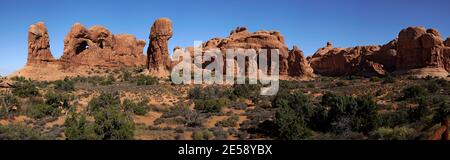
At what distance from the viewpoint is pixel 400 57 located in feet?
171

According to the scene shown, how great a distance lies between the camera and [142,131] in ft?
60.1

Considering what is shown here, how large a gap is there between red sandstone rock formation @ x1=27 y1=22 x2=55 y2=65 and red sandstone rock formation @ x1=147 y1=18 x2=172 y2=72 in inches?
572

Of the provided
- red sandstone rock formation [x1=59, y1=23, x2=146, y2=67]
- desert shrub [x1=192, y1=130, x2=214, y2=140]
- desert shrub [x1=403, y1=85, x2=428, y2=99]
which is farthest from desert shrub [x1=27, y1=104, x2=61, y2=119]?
red sandstone rock formation [x1=59, y1=23, x2=146, y2=67]

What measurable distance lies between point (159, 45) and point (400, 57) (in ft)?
103

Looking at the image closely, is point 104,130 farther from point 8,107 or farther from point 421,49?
point 421,49

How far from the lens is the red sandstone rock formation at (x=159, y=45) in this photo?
150ft

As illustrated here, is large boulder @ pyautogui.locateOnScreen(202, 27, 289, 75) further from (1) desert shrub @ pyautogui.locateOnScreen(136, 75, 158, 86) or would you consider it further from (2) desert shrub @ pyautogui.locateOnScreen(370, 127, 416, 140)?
(2) desert shrub @ pyautogui.locateOnScreen(370, 127, 416, 140)

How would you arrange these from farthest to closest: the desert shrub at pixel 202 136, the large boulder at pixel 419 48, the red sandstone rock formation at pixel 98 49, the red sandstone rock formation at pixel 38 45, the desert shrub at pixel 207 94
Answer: the red sandstone rock formation at pixel 98 49 < the red sandstone rock formation at pixel 38 45 < the large boulder at pixel 419 48 < the desert shrub at pixel 207 94 < the desert shrub at pixel 202 136

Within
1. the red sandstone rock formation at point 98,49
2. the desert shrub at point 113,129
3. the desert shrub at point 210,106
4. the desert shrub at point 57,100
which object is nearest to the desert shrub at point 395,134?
the desert shrub at point 113,129

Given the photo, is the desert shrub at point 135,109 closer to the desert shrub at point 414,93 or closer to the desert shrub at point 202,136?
the desert shrub at point 202,136

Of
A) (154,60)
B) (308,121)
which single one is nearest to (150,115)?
(308,121)

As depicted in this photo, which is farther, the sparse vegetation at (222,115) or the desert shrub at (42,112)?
the desert shrub at (42,112)

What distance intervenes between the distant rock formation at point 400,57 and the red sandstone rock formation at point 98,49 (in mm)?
30984

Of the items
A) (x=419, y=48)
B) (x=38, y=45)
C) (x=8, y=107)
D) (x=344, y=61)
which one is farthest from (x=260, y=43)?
(x=8, y=107)
